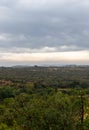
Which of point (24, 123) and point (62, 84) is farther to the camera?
point (62, 84)

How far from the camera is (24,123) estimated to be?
140 feet

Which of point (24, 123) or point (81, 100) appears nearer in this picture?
point (24, 123)

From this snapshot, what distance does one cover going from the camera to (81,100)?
151ft

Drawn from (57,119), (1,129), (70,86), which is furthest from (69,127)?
(70,86)

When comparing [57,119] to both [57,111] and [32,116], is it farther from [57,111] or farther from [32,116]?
[32,116]

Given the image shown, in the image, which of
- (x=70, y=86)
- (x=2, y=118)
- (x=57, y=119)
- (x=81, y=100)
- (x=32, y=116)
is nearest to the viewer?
(x=57, y=119)

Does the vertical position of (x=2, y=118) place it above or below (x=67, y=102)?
below

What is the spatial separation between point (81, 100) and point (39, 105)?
287 inches

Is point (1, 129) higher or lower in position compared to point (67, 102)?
lower

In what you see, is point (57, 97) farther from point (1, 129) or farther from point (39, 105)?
point (1, 129)

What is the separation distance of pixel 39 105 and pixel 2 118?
12486 mm

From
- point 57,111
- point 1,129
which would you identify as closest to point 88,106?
point 57,111

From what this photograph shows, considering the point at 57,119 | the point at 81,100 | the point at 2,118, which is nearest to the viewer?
the point at 57,119

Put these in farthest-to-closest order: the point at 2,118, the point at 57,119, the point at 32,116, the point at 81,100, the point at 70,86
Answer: the point at 70,86 < the point at 2,118 < the point at 81,100 < the point at 32,116 < the point at 57,119
